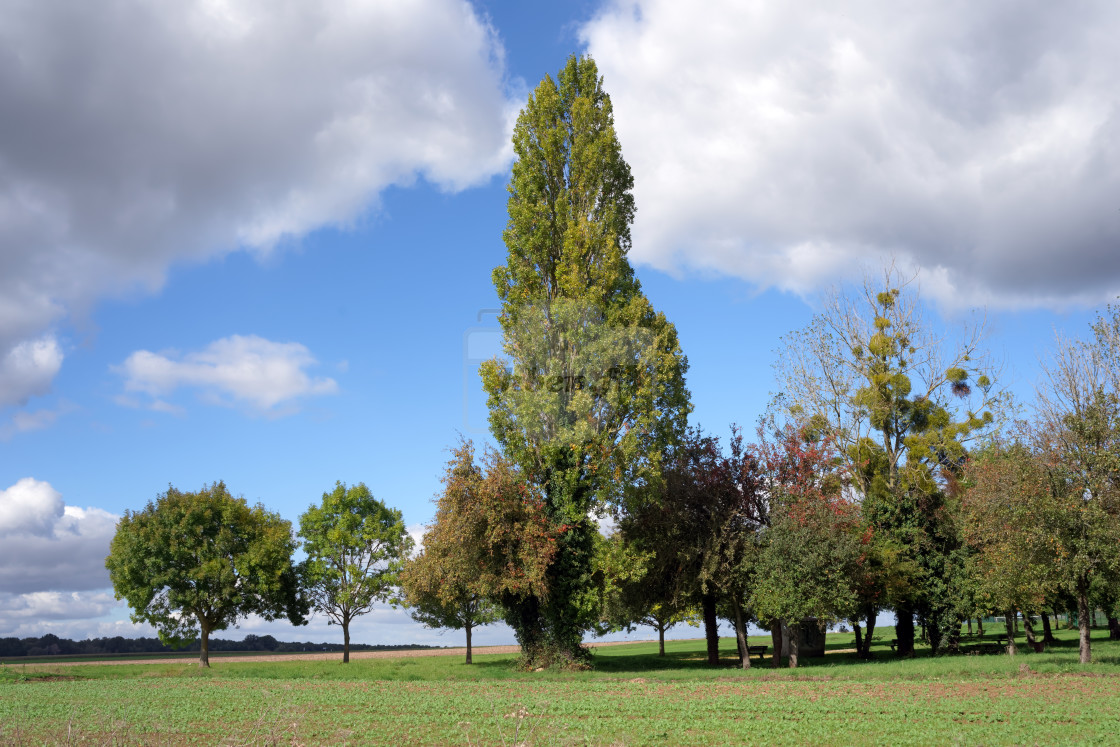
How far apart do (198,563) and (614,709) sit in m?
37.5

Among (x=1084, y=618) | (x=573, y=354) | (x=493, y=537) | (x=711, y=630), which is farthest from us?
(x=711, y=630)

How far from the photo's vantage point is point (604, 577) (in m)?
34.8

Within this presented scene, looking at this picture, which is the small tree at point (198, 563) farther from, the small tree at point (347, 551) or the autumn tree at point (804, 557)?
the autumn tree at point (804, 557)

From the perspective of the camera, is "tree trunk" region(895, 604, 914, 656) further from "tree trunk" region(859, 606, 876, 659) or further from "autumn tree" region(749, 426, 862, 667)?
"autumn tree" region(749, 426, 862, 667)

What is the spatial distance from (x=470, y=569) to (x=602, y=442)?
27.2ft

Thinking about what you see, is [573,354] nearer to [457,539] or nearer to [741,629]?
[457,539]

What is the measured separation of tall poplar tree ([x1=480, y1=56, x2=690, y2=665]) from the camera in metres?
34.8

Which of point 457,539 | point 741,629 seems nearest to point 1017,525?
point 741,629

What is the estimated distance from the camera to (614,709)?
20.0m

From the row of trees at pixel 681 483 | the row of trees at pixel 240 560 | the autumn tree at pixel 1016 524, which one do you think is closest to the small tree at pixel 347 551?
the row of trees at pixel 240 560

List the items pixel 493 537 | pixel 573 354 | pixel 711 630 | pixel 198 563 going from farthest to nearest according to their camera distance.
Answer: pixel 198 563 → pixel 711 630 → pixel 573 354 → pixel 493 537

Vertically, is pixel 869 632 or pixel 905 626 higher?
pixel 905 626

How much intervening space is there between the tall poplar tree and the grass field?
520cm

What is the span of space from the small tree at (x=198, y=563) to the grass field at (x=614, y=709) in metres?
15.0
